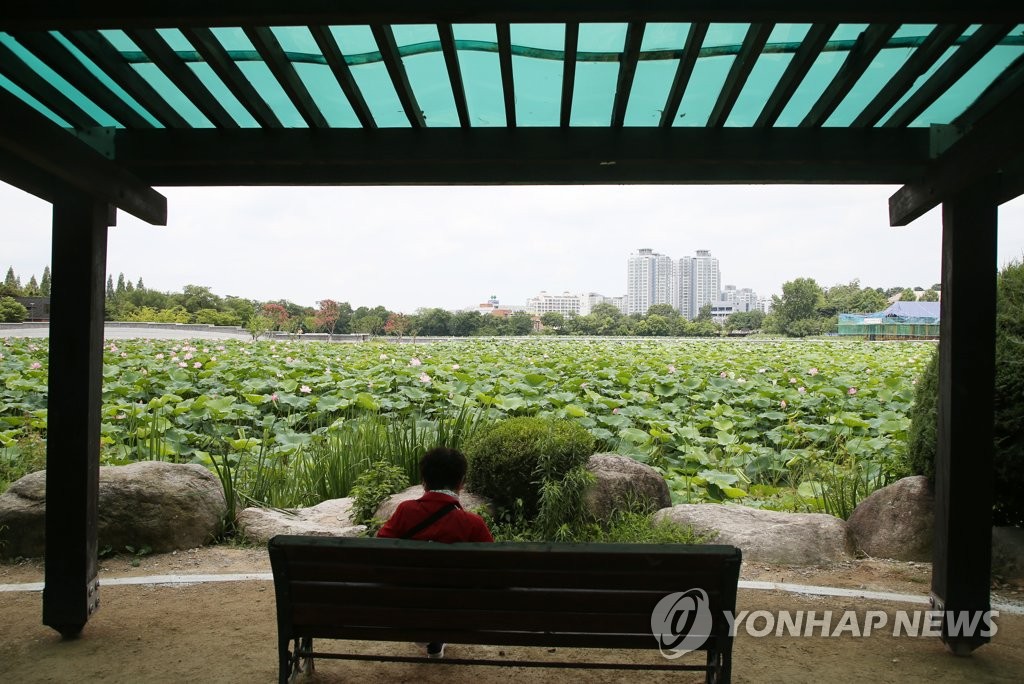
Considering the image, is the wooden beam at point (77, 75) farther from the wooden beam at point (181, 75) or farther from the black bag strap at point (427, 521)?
the black bag strap at point (427, 521)

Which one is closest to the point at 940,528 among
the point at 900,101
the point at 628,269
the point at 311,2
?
the point at 900,101

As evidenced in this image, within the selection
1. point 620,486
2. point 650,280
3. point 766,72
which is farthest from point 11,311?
point 650,280

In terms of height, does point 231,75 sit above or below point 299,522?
above

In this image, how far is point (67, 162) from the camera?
2.52m

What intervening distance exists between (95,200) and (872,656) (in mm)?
3777

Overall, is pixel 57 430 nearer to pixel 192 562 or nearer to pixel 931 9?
pixel 192 562

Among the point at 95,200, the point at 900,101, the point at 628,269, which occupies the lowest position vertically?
A: the point at 95,200

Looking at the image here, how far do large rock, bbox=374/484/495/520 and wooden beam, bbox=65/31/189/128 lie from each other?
8.36ft

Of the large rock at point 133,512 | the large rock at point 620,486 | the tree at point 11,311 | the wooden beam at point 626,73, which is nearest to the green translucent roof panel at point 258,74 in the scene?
the wooden beam at point 626,73

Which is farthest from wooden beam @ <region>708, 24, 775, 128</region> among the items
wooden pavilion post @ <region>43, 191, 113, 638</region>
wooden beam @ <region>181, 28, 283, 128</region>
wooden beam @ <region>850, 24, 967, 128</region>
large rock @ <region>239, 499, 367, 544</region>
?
large rock @ <region>239, 499, 367, 544</region>

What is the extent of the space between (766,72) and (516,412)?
535 centimetres

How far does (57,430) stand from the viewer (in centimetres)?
284

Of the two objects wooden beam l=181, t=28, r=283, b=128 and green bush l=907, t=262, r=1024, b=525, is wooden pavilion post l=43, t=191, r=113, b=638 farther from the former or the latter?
green bush l=907, t=262, r=1024, b=525

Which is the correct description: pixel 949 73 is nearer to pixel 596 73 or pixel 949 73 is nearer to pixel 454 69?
pixel 596 73
